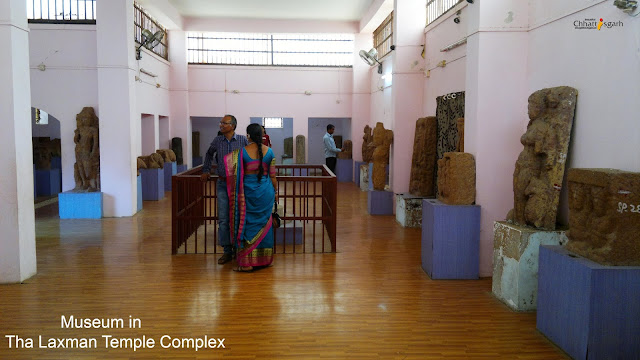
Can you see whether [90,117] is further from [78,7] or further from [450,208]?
[450,208]

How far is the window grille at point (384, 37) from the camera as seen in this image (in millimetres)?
14575

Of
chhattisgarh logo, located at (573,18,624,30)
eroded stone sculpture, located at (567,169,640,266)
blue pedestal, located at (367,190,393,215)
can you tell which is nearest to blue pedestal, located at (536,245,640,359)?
eroded stone sculpture, located at (567,169,640,266)

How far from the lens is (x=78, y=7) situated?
12.0 metres

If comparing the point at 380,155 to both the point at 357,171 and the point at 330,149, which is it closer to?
the point at 330,149

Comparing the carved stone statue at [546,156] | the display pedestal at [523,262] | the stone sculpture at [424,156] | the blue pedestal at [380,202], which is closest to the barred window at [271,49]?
the blue pedestal at [380,202]

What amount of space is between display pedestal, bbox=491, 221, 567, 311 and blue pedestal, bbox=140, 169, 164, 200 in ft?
32.3

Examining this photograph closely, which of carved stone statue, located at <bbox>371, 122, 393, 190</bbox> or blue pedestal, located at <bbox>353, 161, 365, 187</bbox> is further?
blue pedestal, located at <bbox>353, 161, 365, 187</bbox>

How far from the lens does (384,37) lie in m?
15.5

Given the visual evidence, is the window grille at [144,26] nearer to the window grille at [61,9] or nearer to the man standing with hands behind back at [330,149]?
the window grille at [61,9]

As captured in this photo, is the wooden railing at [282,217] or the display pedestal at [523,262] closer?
the display pedestal at [523,262]

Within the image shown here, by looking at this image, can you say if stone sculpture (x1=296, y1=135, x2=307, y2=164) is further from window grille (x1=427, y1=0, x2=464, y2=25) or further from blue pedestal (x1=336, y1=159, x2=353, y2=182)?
window grille (x1=427, y1=0, x2=464, y2=25)

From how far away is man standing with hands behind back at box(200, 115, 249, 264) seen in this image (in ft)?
23.1

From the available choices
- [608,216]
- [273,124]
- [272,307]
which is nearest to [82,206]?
[272,307]

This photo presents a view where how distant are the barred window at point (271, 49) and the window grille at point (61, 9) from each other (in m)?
6.07
